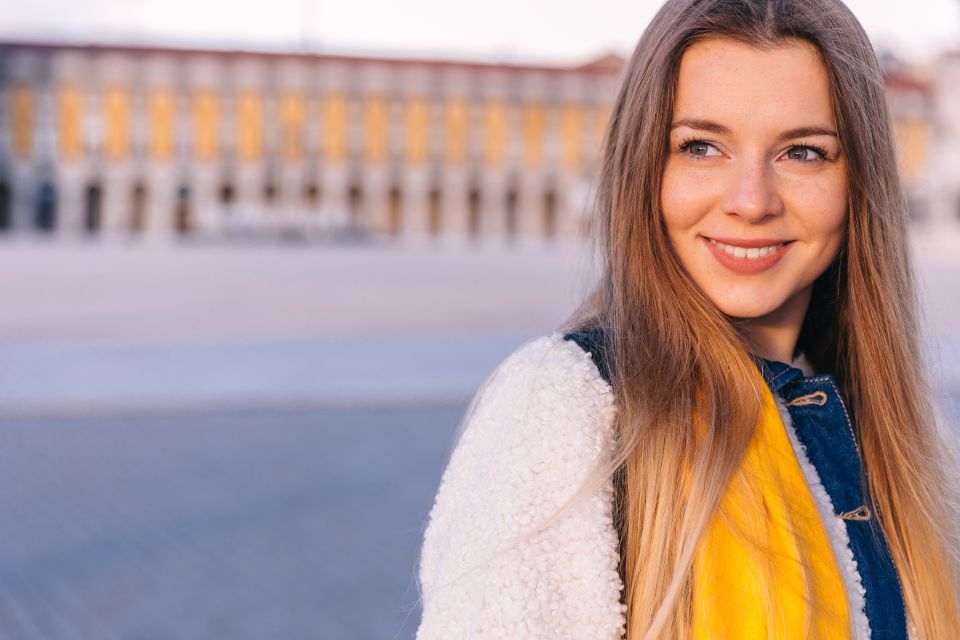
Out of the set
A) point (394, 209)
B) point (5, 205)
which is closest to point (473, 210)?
Result: point (394, 209)

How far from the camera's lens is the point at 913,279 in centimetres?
155

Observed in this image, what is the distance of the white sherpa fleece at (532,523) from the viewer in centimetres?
99

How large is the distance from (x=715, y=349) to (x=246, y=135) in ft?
159

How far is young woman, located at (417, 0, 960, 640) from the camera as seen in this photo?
3.37 feet

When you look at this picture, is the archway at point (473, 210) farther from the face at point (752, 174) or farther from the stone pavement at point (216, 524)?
the face at point (752, 174)

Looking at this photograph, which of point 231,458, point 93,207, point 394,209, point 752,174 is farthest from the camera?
point 394,209

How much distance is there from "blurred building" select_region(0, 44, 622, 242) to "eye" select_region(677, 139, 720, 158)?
45.9 metres

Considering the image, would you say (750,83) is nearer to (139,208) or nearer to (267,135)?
(267,135)

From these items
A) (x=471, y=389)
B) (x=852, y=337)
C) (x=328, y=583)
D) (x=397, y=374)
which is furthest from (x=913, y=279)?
(x=397, y=374)

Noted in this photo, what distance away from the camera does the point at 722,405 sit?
118cm

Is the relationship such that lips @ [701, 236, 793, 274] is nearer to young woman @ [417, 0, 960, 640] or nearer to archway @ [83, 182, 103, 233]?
young woman @ [417, 0, 960, 640]

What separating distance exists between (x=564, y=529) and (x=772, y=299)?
483 mm

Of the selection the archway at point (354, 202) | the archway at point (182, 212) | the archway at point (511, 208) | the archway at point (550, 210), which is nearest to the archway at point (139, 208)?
the archway at point (182, 212)

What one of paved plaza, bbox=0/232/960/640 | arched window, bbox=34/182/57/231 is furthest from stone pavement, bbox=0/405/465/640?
arched window, bbox=34/182/57/231
